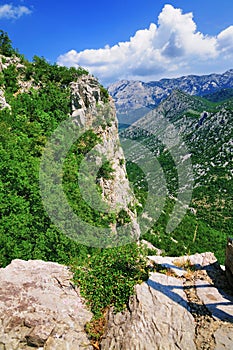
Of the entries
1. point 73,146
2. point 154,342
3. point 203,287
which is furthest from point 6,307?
point 73,146

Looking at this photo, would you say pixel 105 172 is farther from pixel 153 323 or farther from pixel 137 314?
pixel 153 323

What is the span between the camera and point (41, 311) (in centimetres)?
720

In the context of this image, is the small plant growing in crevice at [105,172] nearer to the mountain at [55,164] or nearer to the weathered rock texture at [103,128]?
the mountain at [55,164]

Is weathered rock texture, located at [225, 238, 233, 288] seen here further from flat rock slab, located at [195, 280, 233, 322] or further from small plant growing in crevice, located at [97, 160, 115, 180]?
small plant growing in crevice, located at [97, 160, 115, 180]

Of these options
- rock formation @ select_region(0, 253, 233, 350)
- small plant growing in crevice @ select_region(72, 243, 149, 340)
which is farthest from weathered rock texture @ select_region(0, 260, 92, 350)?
small plant growing in crevice @ select_region(72, 243, 149, 340)

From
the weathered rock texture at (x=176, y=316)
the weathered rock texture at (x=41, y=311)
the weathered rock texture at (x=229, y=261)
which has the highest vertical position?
the weathered rock texture at (x=229, y=261)

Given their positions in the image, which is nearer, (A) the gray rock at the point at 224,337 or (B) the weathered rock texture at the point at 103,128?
(A) the gray rock at the point at 224,337

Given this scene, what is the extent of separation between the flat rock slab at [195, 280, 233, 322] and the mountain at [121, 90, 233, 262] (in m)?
37.9

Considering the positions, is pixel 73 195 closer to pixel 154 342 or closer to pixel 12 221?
pixel 12 221

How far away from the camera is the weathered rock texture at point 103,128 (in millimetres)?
22391

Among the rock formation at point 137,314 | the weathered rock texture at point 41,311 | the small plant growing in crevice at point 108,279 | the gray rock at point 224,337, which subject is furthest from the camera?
the small plant growing in crevice at point 108,279

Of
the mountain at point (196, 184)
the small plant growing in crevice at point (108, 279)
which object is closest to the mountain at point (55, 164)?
the small plant growing in crevice at point (108, 279)

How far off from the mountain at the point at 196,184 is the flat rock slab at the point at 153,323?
3871cm

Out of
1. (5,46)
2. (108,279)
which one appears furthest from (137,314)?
(5,46)
